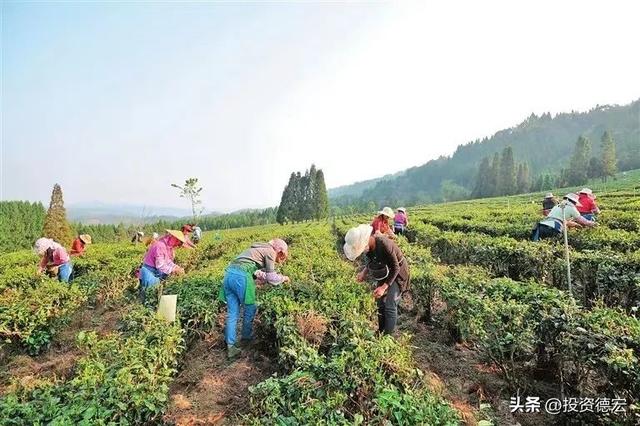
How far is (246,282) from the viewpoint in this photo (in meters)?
5.47

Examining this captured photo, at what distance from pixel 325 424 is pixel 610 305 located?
5.33 metres

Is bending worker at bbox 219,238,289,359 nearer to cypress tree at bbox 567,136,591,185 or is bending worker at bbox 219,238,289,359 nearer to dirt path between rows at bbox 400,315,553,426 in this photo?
dirt path between rows at bbox 400,315,553,426

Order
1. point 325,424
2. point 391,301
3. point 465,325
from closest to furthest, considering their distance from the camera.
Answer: point 325,424, point 465,325, point 391,301

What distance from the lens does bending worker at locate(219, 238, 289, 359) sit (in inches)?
215

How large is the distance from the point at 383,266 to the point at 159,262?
4385mm

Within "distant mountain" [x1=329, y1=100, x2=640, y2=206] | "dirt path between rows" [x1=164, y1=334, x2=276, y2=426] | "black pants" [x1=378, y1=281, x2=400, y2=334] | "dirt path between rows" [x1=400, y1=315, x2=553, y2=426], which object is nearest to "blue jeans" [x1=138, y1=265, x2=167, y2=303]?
"dirt path between rows" [x1=164, y1=334, x2=276, y2=426]

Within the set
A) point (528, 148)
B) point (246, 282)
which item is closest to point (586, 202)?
point (246, 282)

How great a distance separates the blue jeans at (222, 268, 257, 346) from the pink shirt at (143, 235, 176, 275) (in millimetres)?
2380

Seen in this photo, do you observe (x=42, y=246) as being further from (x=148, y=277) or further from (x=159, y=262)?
(x=159, y=262)

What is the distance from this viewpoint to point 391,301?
526 cm

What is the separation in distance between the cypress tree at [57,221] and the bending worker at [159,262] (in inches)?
1838

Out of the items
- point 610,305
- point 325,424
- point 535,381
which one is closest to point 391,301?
point 535,381

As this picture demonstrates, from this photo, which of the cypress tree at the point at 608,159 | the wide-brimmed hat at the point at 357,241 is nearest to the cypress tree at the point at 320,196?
the cypress tree at the point at 608,159

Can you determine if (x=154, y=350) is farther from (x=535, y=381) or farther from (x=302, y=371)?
(x=535, y=381)
